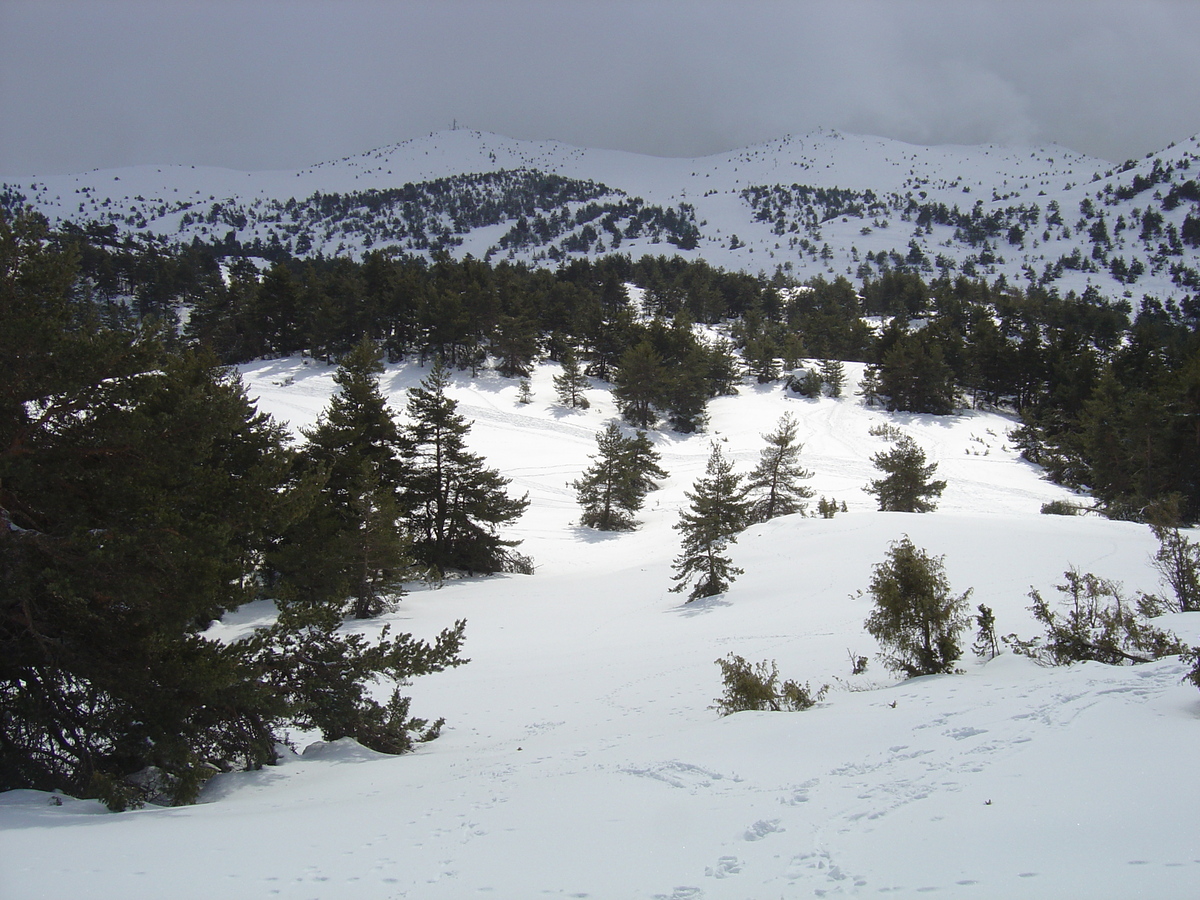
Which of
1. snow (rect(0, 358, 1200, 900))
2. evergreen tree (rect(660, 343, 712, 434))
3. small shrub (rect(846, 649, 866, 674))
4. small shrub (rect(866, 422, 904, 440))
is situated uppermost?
evergreen tree (rect(660, 343, 712, 434))

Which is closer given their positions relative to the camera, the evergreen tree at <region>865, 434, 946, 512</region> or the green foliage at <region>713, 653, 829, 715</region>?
the green foliage at <region>713, 653, 829, 715</region>

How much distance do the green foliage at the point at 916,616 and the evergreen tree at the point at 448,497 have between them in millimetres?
15896

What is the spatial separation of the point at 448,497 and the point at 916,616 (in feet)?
59.5

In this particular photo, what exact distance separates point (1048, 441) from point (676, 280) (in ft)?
204

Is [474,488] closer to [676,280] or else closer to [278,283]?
[278,283]

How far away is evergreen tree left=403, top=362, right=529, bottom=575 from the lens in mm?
21734

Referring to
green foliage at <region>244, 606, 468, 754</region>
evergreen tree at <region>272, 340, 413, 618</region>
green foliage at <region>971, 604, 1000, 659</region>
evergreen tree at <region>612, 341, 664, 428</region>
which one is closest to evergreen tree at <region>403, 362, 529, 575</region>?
evergreen tree at <region>272, 340, 413, 618</region>

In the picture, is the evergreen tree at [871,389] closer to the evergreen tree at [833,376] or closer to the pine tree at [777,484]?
the evergreen tree at [833,376]

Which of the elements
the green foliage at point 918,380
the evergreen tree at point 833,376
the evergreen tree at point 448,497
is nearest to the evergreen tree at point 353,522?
the evergreen tree at point 448,497

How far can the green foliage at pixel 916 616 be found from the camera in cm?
809

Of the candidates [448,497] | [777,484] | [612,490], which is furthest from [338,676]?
[777,484]

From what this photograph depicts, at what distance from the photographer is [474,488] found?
877 inches

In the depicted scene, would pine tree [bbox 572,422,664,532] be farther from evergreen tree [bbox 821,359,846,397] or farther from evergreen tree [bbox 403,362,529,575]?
evergreen tree [bbox 821,359,846,397]

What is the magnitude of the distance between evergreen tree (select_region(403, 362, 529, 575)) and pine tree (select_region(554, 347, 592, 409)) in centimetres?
2834
